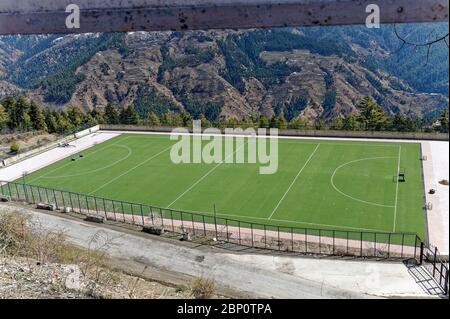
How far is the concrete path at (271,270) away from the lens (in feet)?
53.2

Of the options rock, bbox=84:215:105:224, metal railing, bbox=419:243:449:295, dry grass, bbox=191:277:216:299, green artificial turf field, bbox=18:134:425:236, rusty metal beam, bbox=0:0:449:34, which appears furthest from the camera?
green artificial turf field, bbox=18:134:425:236

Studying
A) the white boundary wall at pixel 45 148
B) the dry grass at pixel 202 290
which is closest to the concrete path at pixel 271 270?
the dry grass at pixel 202 290

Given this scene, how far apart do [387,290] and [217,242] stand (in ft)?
25.8

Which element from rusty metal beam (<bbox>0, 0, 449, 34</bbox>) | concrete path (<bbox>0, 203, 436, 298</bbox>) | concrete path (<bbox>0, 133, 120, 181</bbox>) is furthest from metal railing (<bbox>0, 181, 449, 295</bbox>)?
rusty metal beam (<bbox>0, 0, 449, 34</bbox>)

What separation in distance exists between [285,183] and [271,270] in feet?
44.5

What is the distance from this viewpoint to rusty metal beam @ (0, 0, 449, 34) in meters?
4.32

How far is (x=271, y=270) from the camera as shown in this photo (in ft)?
59.1

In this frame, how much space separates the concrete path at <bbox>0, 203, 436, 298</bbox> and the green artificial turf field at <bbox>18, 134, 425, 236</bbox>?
18.2 ft

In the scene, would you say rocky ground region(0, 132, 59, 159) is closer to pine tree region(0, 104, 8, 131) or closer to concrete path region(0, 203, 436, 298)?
pine tree region(0, 104, 8, 131)

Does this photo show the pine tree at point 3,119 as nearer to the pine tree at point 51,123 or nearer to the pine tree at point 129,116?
the pine tree at point 51,123

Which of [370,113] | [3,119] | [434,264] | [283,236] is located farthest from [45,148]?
[434,264]

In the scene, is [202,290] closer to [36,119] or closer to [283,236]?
[283,236]
